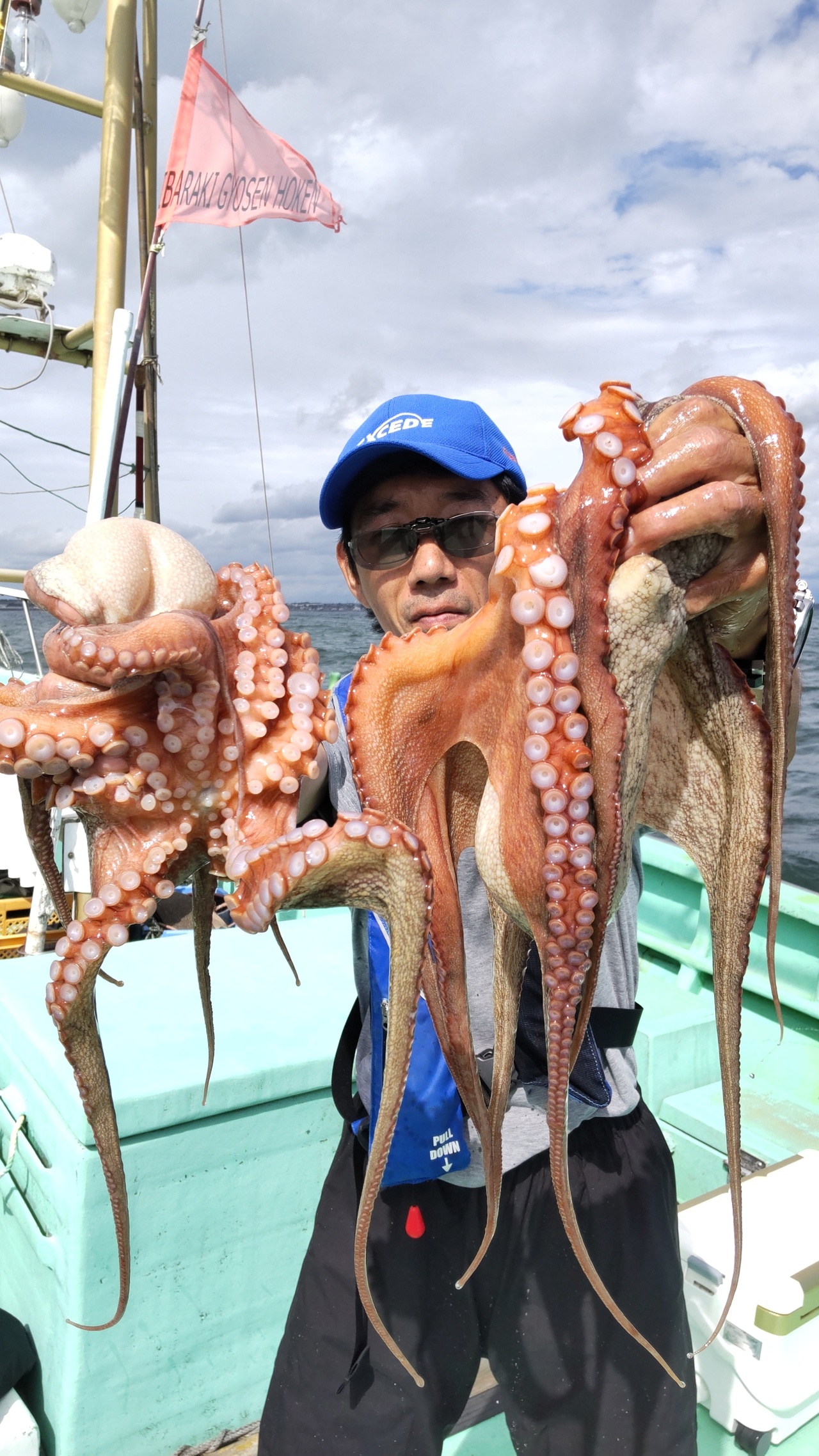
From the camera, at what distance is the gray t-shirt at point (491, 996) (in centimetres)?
229

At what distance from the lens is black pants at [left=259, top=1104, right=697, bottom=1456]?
2299 millimetres

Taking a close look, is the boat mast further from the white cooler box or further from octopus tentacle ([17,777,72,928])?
the white cooler box

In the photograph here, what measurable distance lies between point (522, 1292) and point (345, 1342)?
504mm

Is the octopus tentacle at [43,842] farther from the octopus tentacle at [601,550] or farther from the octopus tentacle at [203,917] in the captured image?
the octopus tentacle at [601,550]

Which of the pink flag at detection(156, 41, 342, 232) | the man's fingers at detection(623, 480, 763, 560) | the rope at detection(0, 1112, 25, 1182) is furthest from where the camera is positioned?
the pink flag at detection(156, 41, 342, 232)

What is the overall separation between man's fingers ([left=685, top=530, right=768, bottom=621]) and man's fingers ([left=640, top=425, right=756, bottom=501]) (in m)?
0.11

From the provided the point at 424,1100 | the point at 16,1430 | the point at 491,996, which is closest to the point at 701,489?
the point at 491,996

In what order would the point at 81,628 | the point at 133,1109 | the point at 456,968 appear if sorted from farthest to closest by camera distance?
the point at 133,1109
the point at 456,968
the point at 81,628

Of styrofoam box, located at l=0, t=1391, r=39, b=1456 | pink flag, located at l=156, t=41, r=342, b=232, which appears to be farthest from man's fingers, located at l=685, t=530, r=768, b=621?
pink flag, located at l=156, t=41, r=342, b=232

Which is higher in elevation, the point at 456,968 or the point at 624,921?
the point at 456,968

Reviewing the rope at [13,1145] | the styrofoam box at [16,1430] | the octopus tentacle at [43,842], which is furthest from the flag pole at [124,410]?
the styrofoam box at [16,1430]

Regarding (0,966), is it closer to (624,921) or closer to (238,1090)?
(238,1090)

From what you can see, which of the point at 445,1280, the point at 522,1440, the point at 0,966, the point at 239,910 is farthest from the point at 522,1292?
the point at 0,966

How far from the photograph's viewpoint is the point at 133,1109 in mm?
2768
